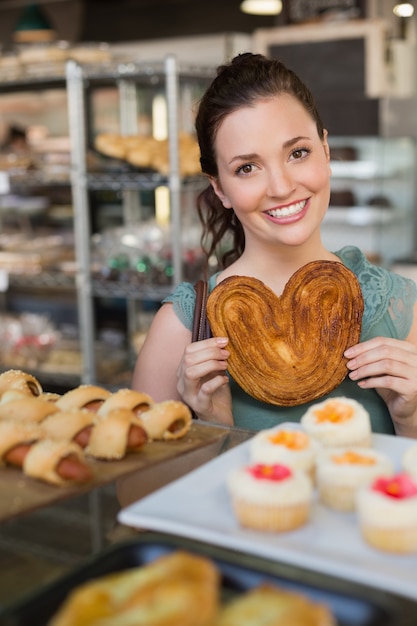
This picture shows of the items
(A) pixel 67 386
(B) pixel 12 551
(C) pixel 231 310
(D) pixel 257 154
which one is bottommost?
(A) pixel 67 386

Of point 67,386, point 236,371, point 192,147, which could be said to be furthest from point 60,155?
point 236,371

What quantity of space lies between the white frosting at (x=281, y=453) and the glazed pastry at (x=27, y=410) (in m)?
0.40

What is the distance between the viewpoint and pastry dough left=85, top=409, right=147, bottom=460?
1.35m

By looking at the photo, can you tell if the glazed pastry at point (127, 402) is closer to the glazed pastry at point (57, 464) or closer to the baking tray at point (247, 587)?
the glazed pastry at point (57, 464)

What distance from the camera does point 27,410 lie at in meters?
1.46

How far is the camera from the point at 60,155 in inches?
203

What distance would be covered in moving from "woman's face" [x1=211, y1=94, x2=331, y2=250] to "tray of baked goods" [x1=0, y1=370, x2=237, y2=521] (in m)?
0.52

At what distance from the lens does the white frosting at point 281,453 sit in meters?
1.19

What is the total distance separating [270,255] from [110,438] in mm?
771

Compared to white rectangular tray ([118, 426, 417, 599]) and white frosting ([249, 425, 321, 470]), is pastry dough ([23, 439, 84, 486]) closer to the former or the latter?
white rectangular tray ([118, 426, 417, 599])

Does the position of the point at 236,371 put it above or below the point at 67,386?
above

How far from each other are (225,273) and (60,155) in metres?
3.37

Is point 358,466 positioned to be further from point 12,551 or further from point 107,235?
point 107,235

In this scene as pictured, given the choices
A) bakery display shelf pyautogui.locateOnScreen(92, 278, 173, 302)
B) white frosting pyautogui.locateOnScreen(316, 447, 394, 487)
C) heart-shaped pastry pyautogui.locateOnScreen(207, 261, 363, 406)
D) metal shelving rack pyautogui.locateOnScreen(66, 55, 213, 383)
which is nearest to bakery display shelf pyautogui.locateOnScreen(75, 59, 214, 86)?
metal shelving rack pyautogui.locateOnScreen(66, 55, 213, 383)
